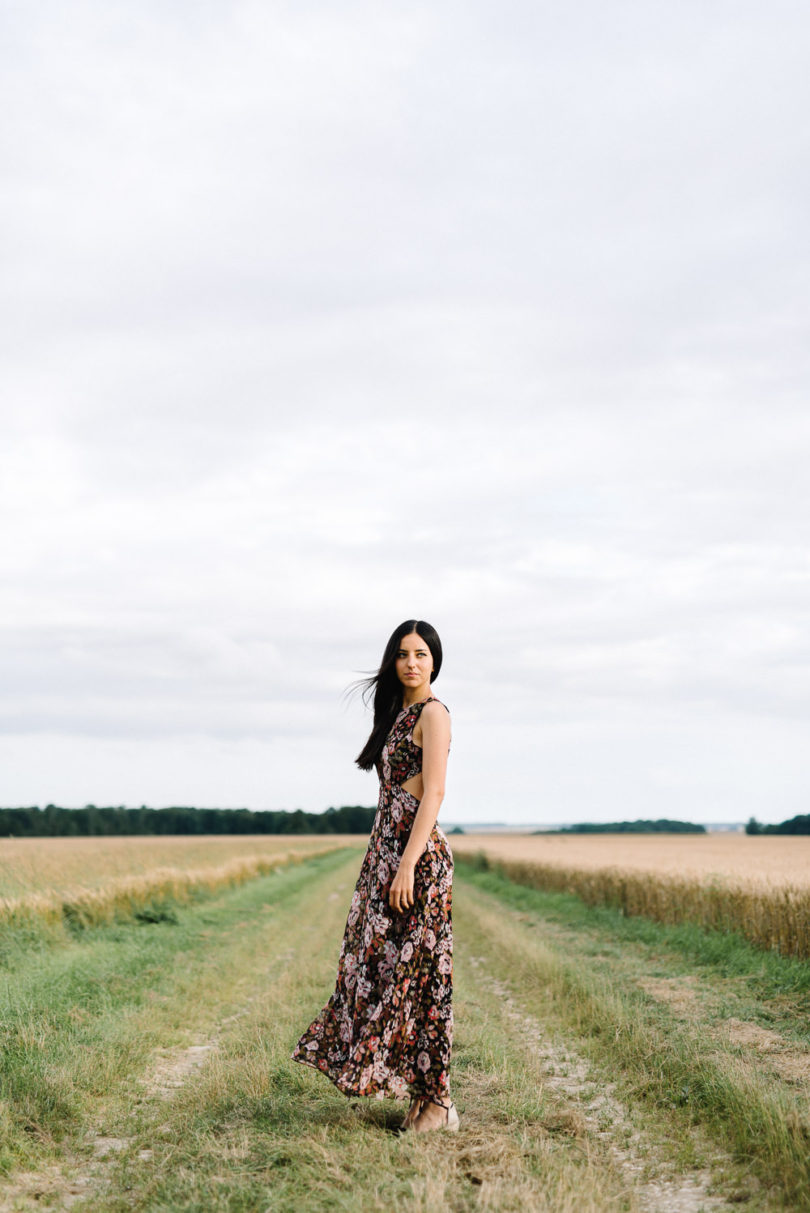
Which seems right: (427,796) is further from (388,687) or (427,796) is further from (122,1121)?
(122,1121)

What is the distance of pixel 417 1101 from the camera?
4.96m

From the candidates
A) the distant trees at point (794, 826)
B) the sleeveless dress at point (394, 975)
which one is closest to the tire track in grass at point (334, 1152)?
the sleeveless dress at point (394, 975)

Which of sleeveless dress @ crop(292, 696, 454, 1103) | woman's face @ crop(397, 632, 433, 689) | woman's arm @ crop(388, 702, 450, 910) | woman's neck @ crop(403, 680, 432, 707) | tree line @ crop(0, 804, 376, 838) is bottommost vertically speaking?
tree line @ crop(0, 804, 376, 838)

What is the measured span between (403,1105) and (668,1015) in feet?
12.6

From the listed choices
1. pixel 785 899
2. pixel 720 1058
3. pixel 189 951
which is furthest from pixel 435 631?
pixel 189 951

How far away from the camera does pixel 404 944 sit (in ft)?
16.8

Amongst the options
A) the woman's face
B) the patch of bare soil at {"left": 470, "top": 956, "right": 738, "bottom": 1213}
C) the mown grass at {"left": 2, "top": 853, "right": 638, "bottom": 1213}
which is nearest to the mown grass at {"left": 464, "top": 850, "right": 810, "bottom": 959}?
the mown grass at {"left": 2, "top": 853, "right": 638, "bottom": 1213}

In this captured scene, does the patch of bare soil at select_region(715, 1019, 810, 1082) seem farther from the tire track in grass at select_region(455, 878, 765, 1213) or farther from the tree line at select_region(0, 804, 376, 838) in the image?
the tree line at select_region(0, 804, 376, 838)

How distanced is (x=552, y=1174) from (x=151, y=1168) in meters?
1.98

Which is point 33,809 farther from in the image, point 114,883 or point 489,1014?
point 489,1014

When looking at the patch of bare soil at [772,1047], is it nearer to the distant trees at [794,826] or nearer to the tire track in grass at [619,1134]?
the tire track in grass at [619,1134]

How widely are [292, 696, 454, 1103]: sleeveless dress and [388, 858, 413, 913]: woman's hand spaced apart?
12cm

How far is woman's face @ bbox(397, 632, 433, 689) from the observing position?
550 centimetres

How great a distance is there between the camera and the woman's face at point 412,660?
5496mm
